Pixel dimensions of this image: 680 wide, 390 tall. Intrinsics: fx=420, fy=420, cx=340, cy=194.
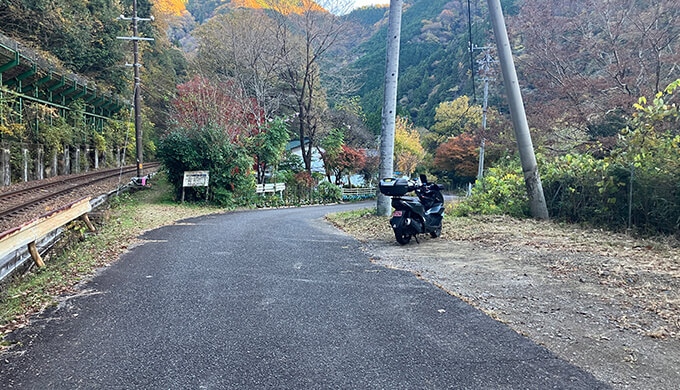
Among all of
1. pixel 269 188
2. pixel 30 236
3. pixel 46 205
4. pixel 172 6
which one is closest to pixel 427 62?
pixel 172 6

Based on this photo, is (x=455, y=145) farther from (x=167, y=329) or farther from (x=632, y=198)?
(x=167, y=329)

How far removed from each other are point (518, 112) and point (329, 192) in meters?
20.2

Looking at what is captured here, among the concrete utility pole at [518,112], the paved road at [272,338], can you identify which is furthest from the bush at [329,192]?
the paved road at [272,338]

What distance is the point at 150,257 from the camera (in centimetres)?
677

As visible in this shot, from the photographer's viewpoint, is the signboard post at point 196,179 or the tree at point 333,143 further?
the tree at point 333,143

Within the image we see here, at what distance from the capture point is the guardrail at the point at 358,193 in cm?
3328

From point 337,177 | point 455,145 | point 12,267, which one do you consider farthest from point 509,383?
point 455,145

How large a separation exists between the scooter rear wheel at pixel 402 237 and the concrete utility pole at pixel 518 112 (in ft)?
13.1

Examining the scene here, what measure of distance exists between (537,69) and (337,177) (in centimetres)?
2062

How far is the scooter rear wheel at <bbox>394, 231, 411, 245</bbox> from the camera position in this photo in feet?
25.7

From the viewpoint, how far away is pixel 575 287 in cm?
480

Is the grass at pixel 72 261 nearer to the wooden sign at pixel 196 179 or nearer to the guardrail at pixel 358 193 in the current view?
the wooden sign at pixel 196 179

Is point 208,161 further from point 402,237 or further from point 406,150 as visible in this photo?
point 406,150

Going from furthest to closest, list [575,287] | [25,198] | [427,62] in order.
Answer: [427,62], [25,198], [575,287]
